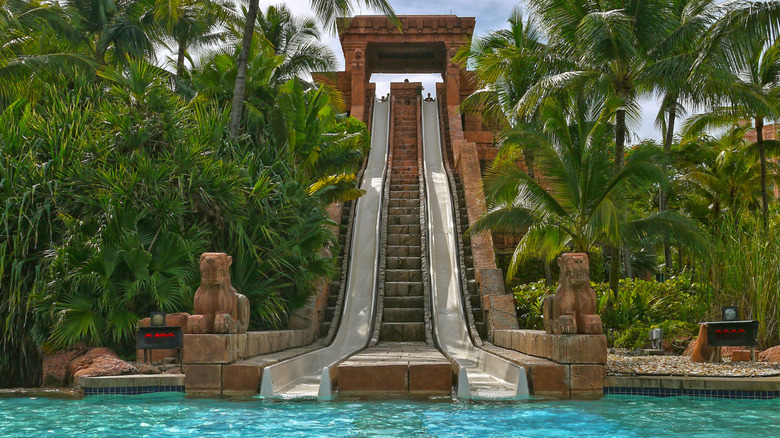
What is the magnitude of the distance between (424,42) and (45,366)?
2694 centimetres

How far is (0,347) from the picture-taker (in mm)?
10742

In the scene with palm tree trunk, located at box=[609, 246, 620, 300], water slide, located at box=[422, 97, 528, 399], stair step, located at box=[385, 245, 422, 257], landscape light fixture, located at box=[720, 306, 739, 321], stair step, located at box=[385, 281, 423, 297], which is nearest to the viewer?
water slide, located at box=[422, 97, 528, 399]

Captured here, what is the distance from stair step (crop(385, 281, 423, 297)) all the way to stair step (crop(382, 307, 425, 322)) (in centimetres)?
78

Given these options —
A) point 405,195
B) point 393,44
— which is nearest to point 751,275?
point 405,195

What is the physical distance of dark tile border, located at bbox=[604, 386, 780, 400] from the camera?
8031 millimetres

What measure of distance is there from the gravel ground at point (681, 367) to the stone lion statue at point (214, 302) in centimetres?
474

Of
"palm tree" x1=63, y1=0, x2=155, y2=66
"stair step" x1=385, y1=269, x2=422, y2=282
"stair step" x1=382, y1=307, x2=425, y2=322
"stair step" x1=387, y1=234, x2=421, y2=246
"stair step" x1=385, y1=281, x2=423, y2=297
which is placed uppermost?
"palm tree" x1=63, y1=0, x2=155, y2=66

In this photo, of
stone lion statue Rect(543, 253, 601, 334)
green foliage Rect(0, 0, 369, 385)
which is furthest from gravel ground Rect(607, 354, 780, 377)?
green foliage Rect(0, 0, 369, 385)

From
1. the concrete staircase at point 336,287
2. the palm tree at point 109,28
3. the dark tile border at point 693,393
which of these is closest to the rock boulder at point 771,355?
the dark tile border at point 693,393

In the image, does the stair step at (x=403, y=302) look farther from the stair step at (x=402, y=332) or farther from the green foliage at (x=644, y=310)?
the green foliage at (x=644, y=310)

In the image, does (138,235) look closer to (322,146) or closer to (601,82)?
(322,146)

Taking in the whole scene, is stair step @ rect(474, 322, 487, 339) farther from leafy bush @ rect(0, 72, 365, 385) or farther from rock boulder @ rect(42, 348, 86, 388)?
rock boulder @ rect(42, 348, 86, 388)

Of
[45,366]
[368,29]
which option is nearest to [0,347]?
[45,366]

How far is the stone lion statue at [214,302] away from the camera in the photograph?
8727 mm
